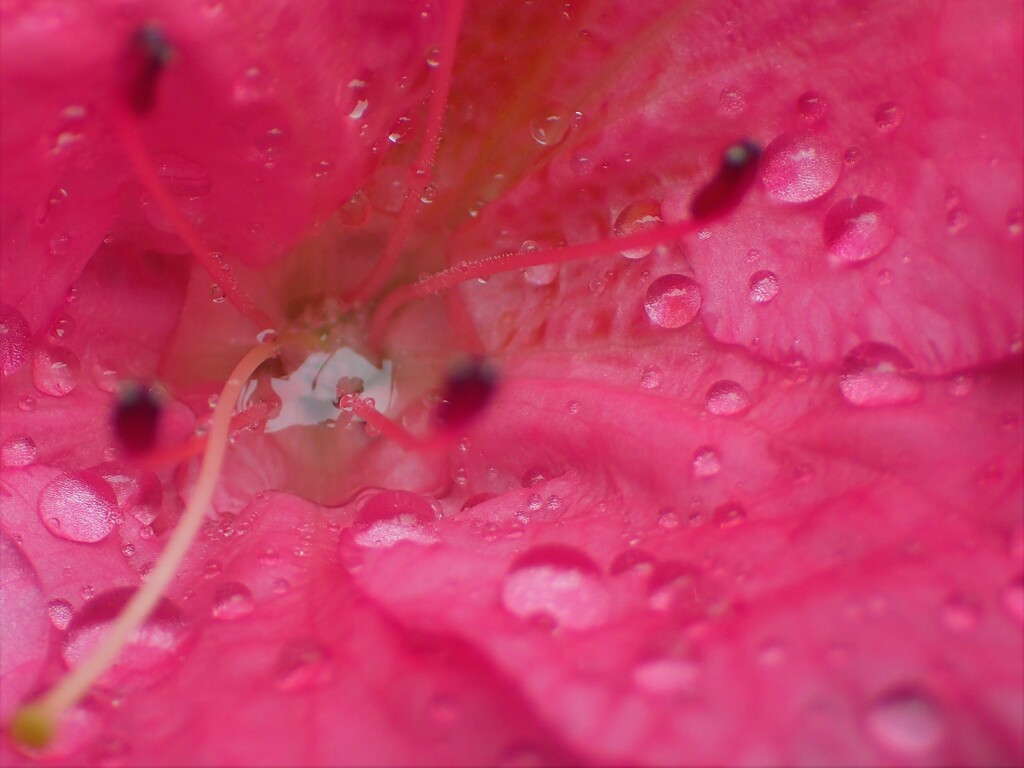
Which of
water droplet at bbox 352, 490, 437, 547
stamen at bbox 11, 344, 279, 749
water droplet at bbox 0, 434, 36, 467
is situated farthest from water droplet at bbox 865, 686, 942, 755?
water droplet at bbox 0, 434, 36, 467

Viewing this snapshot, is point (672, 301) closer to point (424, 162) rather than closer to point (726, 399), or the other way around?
point (726, 399)

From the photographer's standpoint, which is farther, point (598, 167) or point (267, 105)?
point (598, 167)

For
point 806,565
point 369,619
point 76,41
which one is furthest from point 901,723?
point 76,41

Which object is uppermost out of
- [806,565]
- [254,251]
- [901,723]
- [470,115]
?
[470,115]

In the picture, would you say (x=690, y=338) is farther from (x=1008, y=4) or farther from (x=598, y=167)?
(x=1008, y=4)

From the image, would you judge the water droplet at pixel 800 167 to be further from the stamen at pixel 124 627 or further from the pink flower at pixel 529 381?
the stamen at pixel 124 627

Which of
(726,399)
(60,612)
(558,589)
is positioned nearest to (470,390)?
(558,589)

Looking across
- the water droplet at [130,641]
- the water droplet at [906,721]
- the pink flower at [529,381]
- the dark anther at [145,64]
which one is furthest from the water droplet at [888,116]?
the water droplet at [130,641]
